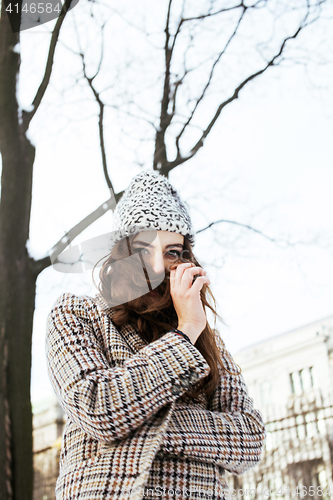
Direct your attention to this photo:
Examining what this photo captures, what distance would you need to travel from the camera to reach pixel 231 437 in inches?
38.1

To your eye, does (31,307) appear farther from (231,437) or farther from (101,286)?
(231,437)

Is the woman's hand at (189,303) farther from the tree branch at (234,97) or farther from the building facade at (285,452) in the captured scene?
the building facade at (285,452)

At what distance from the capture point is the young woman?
81cm

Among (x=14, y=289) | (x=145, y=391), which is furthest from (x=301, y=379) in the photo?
(x=145, y=391)

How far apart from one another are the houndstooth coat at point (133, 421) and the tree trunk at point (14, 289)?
1.91m

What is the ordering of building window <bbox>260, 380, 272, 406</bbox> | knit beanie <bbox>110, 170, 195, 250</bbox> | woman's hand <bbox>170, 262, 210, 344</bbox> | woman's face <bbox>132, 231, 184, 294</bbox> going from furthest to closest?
building window <bbox>260, 380, 272, 406</bbox> → knit beanie <bbox>110, 170, 195, 250</bbox> → woman's face <bbox>132, 231, 184, 294</bbox> → woman's hand <bbox>170, 262, 210, 344</bbox>

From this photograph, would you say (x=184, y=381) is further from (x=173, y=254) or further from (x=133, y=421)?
(x=173, y=254)

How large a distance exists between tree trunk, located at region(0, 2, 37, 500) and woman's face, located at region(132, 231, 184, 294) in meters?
1.96

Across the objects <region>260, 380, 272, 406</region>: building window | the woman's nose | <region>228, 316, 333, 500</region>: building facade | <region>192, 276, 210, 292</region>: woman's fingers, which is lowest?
<region>228, 316, 333, 500</region>: building facade

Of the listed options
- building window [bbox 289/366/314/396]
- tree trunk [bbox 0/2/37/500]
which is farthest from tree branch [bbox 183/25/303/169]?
building window [bbox 289/366/314/396]

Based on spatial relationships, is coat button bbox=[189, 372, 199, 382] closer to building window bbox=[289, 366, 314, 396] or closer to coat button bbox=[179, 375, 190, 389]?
coat button bbox=[179, 375, 190, 389]

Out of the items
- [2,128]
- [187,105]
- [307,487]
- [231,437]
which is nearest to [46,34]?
[2,128]

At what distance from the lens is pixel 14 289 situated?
297cm

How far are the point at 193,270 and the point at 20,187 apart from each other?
A: 268 centimetres
